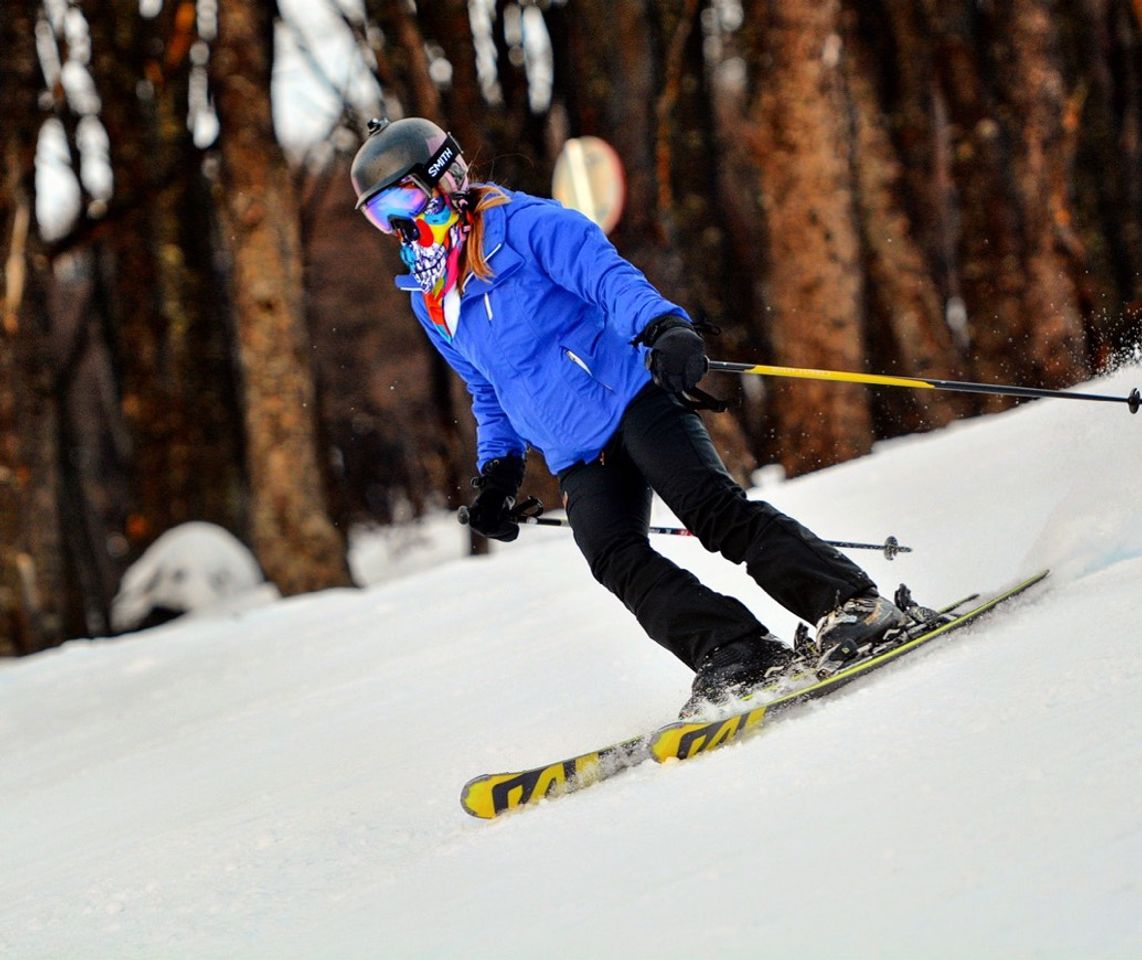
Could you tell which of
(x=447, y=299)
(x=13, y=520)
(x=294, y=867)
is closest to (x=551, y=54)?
(x=13, y=520)

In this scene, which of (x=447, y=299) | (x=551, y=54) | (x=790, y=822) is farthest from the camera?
(x=551, y=54)

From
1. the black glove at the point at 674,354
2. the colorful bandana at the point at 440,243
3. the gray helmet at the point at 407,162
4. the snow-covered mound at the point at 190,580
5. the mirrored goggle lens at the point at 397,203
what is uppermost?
the gray helmet at the point at 407,162

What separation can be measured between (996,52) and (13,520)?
8.47m

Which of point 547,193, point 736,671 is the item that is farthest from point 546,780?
point 547,193

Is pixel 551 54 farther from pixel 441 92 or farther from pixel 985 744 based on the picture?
pixel 985 744

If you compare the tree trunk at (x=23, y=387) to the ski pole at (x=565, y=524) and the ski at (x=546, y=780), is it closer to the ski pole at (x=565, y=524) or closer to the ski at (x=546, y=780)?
the ski pole at (x=565, y=524)

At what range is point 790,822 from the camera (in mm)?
2365

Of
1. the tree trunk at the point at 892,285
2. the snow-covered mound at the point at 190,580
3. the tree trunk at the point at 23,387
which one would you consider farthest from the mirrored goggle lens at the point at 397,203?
the tree trunk at the point at 892,285

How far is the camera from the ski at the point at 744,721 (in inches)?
126

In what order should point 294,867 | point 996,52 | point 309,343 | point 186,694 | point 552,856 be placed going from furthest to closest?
point 996,52, point 309,343, point 186,694, point 294,867, point 552,856

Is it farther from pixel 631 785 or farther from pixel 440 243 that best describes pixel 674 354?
pixel 631 785

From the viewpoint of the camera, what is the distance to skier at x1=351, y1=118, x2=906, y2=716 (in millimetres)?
3543

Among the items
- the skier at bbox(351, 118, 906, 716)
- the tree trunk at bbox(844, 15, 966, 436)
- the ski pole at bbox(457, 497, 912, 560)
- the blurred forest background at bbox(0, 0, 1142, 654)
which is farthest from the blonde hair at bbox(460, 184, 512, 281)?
the tree trunk at bbox(844, 15, 966, 436)

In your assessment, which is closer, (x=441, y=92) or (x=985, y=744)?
(x=985, y=744)
